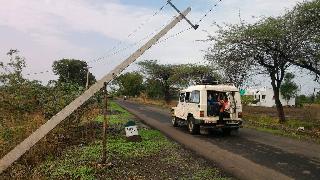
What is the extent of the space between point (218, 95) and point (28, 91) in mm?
8475

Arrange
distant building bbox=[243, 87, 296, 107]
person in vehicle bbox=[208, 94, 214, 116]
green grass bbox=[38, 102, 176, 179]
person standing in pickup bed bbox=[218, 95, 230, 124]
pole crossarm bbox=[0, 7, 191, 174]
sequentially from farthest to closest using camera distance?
distant building bbox=[243, 87, 296, 107], person in vehicle bbox=[208, 94, 214, 116], person standing in pickup bed bbox=[218, 95, 230, 124], pole crossarm bbox=[0, 7, 191, 174], green grass bbox=[38, 102, 176, 179]

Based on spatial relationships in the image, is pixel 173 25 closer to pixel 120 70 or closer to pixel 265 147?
pixel 120 70

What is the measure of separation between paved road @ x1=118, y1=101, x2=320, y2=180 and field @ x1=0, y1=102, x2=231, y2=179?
74cm

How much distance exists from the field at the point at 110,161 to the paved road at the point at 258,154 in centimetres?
74

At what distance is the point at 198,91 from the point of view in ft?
66.1

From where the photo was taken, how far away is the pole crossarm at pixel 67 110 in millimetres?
11531

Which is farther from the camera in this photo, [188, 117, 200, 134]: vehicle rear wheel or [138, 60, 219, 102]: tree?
[138, 60, 219, 102]: tree

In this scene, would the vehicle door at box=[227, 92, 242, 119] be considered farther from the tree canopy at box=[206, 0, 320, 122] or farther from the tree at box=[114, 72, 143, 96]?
the tree at box=[114, 72, 143, 96]

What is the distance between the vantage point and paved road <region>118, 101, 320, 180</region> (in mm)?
11389

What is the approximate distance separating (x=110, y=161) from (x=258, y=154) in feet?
16.4

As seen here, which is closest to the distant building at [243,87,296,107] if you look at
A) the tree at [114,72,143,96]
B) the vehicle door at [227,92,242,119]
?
the tree at [114,72,143,96]

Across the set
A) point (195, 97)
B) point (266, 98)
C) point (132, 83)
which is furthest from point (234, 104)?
point (132, 83)

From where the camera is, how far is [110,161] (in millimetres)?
12773

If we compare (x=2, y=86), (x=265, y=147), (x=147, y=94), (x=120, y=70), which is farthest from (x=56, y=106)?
(x=147, y=94)
